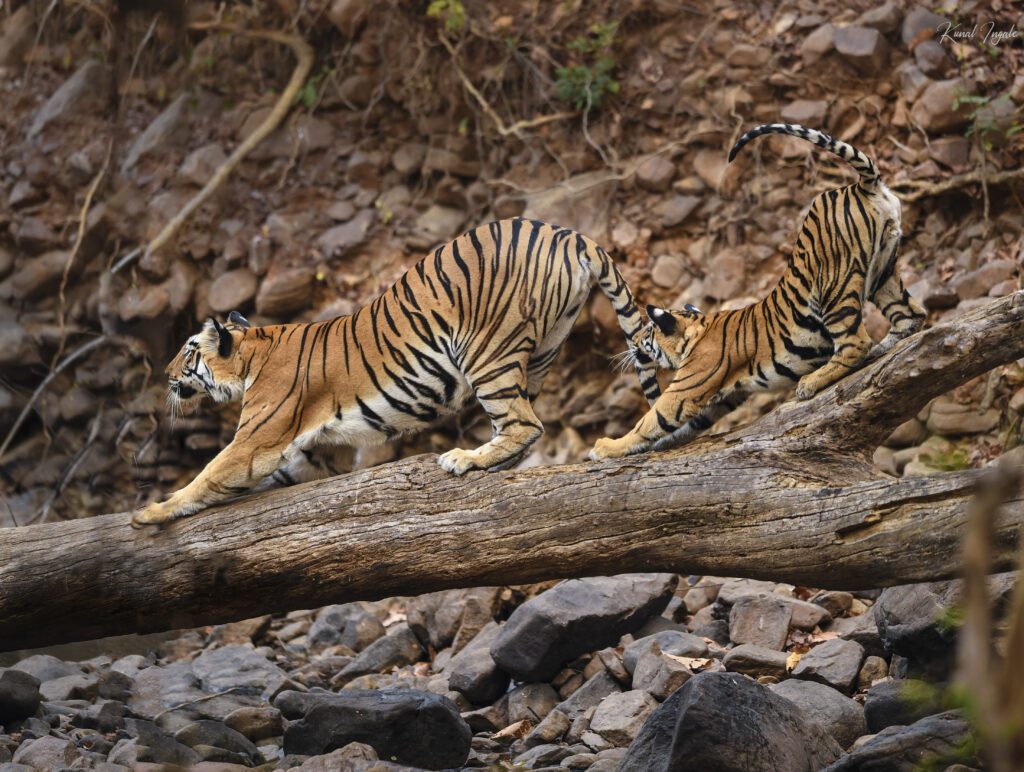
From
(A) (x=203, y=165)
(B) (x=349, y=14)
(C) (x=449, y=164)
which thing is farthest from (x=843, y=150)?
(A) (x=203, y=165)

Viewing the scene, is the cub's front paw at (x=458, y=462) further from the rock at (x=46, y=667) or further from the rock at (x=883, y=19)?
the rock at (x=883, y=19)

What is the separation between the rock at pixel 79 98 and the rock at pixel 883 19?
8084 millimetres

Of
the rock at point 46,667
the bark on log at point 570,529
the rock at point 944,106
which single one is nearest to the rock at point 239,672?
the rock at point 46,667

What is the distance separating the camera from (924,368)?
4609 millimetres

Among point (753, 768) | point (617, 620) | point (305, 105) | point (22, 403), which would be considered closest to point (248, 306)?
point (305, 105)

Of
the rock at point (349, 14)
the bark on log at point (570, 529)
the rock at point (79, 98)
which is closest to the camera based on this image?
the bark on log at point (570, 529)

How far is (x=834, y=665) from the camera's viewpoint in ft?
19.9

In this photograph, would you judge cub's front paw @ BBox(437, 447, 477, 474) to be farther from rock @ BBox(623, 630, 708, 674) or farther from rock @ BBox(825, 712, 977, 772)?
rock @ BBox(825, 712, 977, 772)

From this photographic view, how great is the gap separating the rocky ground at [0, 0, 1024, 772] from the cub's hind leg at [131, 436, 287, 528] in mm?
1129

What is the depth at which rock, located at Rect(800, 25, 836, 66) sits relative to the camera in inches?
374

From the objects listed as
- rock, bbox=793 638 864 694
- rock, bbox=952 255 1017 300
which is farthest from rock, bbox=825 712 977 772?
rock, bbox=952 255 1017 300

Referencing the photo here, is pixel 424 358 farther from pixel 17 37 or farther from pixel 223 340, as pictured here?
pixel 17 37

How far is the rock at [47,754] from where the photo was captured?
5344 mm

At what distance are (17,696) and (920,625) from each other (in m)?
4.65
